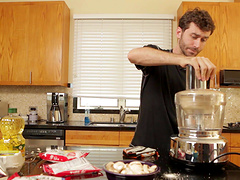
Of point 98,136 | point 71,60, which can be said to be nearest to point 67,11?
point 71,60

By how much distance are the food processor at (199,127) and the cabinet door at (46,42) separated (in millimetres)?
2386

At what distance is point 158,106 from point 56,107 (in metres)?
1.91

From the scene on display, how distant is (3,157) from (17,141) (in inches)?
7.4

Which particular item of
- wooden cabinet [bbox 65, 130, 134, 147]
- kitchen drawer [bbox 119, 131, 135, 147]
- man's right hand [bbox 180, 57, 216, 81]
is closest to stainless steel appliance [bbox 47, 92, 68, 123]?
wooden cabinet [bbox 65, 130, 134, 147]

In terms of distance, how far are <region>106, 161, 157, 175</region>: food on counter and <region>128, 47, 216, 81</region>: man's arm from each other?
0.44 meters

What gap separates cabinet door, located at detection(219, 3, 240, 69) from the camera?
318cm

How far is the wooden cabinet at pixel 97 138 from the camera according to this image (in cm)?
289

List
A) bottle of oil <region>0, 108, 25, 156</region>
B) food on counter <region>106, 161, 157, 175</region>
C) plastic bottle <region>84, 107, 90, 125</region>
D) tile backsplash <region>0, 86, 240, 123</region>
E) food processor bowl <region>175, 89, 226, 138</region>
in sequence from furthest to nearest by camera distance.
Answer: tile backsplash <region>0, 86, 240, 123</region>
plastic bottle <region>84, 107, 90, 125</region>
bottle of oil <region>0, 108, 25, 156</region>
food processor bowl <region>175, 89, 226, 138</region>
food on counter <region>106, 161, 157, 175</region>

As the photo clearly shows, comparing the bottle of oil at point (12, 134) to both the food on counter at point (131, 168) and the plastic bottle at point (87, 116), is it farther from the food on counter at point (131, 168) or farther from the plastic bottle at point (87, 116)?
the plastic bottle at point (87, 116)

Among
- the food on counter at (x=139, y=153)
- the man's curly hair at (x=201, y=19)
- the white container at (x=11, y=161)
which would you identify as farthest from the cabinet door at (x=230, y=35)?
the white container at (x=11, y=161)

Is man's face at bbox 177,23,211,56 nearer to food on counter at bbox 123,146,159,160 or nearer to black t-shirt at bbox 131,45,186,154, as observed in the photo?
black t-shirt at bbox 131,45,186,154

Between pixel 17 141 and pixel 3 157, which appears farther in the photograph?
pixel 17 141

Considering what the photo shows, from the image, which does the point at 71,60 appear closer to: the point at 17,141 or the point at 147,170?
the point at 17,141

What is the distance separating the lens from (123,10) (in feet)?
11.8
